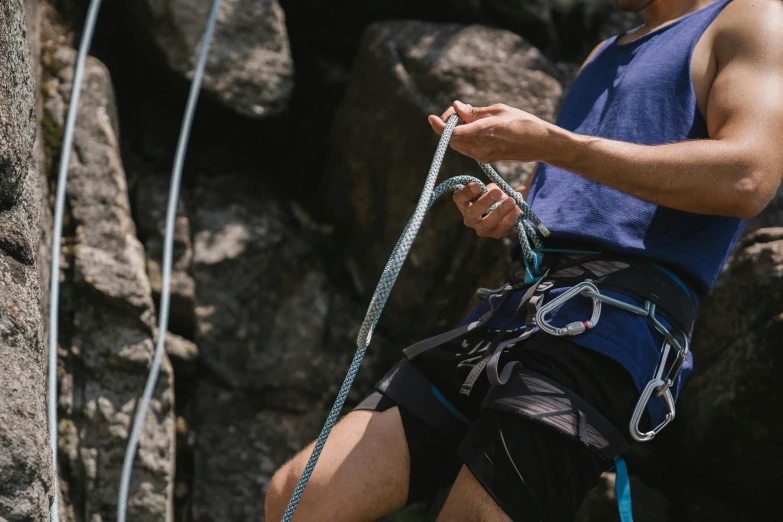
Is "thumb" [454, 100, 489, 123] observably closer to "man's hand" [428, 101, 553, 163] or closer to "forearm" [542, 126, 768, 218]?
"man's hand" [428, 101, 553, 163]

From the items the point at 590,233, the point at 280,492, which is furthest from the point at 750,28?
the point at 280,492

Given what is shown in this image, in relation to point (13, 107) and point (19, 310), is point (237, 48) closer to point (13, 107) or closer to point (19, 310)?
point (13, 107)

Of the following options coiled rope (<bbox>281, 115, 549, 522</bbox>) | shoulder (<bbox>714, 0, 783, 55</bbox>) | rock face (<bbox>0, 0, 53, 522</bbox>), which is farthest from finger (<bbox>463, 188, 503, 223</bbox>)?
rock face (<bbox>0, 0, 53, 522</bbox>)

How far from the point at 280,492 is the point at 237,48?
264cm

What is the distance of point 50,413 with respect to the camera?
2.63 meters

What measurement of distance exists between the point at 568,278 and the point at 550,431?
1.41 ft

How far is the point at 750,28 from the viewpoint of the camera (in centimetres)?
191

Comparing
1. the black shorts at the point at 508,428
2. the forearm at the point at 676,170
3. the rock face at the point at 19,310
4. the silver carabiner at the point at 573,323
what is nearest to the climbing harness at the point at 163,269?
the rock face at the point at 19,310

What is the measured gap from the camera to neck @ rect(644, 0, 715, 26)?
2.27 metres

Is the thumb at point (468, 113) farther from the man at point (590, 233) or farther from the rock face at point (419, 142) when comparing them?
the rock face at point (419, 142)

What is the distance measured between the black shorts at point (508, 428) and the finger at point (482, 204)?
1.07 feet

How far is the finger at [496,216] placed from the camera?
205 centimetres

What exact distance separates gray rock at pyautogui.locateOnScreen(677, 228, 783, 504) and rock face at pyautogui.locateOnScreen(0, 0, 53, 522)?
2448 mm

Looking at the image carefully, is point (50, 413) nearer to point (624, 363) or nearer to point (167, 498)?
point (167, 498)
